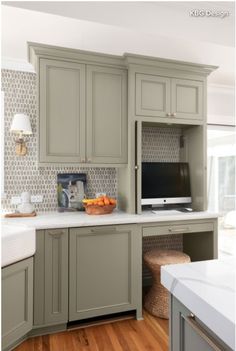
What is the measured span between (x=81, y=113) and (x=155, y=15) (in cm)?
102

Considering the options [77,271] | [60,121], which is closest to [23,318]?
[77,271]

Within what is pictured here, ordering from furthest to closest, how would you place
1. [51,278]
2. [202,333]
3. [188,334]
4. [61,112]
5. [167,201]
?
[167,201] → [61,112] → [51,278] → [188,334] → [202,333]

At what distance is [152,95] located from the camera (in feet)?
8.10

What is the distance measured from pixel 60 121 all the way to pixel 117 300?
1.71 m

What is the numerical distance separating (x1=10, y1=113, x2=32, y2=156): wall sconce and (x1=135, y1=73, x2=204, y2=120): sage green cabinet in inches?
43.6

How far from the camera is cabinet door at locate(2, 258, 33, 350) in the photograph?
172 centimetres

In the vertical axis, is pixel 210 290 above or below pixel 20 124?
below

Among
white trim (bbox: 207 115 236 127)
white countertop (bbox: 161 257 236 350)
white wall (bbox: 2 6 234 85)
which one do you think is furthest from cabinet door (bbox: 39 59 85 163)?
white trim (bbox: 207 115 236 127)

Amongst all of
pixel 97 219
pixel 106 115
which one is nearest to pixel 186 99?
pixel 106 115

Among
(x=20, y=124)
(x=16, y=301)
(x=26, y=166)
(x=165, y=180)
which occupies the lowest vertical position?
(x=16, y=301)

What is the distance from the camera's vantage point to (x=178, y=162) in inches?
115

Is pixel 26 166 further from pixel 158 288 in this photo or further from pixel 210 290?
pixel 210 290

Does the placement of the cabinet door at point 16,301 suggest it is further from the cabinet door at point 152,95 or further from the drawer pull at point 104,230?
the cabinet door at point 152,95

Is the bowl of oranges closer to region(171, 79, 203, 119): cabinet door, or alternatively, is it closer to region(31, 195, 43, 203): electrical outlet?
region(31, 195, 43, 203): electrical outlet
